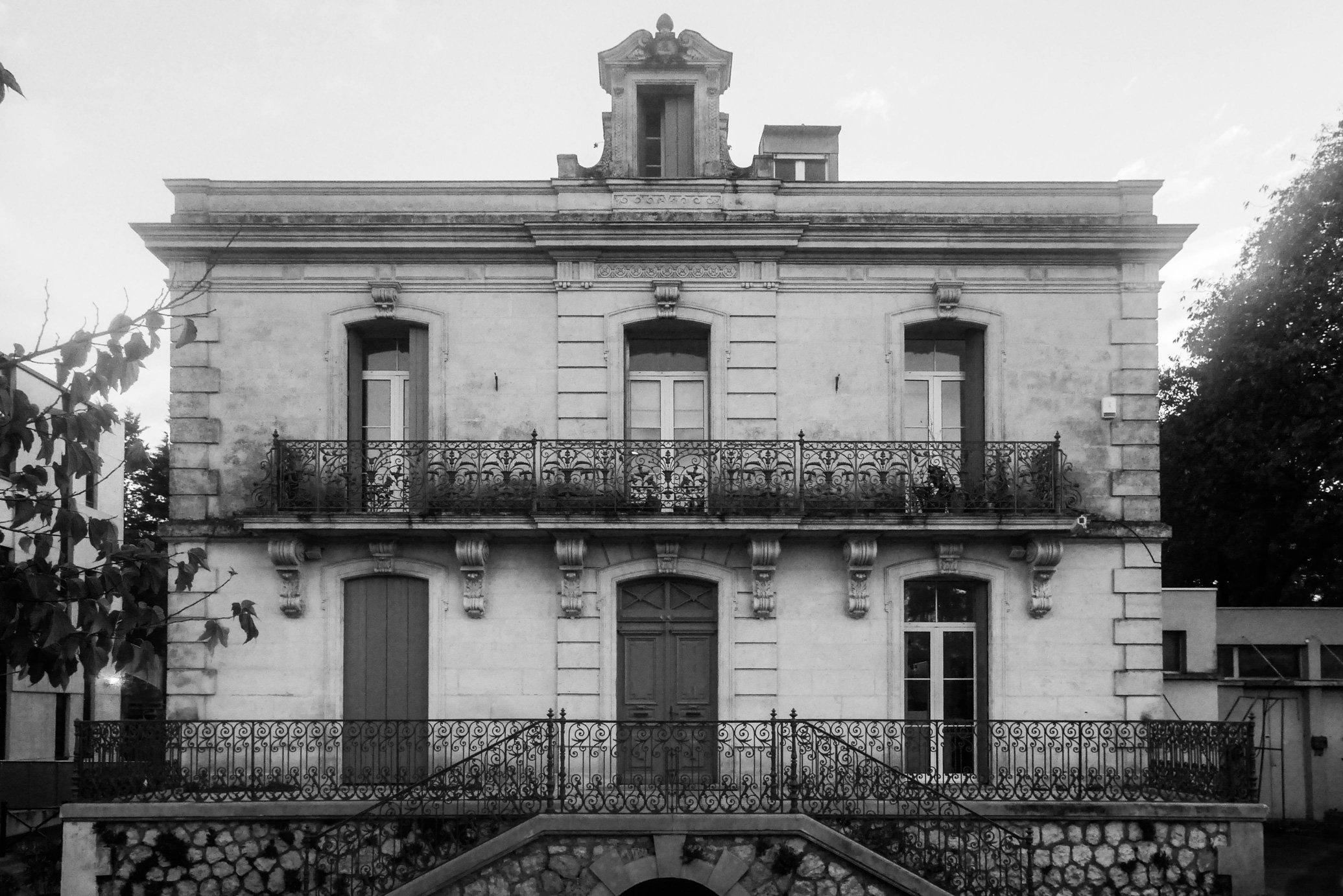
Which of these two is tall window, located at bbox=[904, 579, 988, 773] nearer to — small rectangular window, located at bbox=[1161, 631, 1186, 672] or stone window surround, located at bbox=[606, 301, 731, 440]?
stone window surround, located at bbox=[606, 301, 731, 440]

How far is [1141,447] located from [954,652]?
147 inches

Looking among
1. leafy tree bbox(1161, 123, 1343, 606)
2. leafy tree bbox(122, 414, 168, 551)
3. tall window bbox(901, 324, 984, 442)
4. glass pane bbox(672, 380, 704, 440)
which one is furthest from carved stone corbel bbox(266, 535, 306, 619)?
leafy tree bbox(122, 414, 168, 551)

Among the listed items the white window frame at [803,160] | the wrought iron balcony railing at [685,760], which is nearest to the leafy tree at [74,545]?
the wrought iron balcony railing at [685,760]

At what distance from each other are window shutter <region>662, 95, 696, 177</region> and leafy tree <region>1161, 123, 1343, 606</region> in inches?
523

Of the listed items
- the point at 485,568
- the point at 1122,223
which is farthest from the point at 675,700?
the point at 1122,223

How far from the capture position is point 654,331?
16.6 metres

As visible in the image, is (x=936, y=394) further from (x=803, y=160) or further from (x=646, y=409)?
(x=803, y=160)

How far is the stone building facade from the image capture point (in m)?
15.5

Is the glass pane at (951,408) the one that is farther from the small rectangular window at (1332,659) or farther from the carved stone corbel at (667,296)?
the small rectangular window at (1332,659)

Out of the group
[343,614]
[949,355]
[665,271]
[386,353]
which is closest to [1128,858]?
[949,355]

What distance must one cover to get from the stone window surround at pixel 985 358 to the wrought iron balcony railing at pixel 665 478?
41 centimetres

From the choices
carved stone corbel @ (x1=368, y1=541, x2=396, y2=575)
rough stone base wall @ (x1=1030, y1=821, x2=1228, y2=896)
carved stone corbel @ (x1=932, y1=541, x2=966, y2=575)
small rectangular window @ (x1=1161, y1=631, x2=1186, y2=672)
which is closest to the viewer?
rough stone base wall @ (x1=1030, y1=821, x2=1228, y2=896)

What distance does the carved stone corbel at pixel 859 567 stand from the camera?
612 inches

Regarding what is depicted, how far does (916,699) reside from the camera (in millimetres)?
16031
